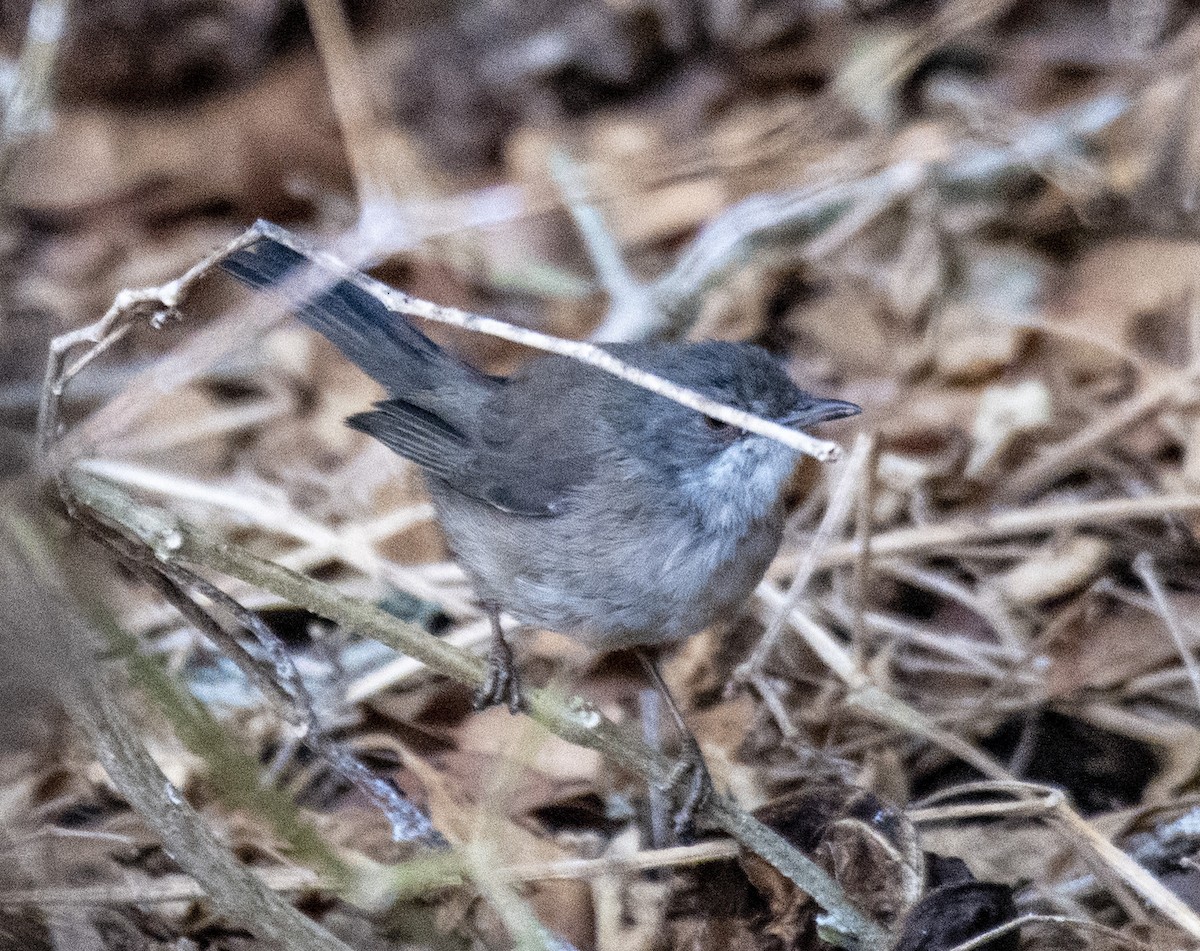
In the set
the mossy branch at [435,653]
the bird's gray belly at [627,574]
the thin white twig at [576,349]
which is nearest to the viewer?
the thin white twig at [576,349]

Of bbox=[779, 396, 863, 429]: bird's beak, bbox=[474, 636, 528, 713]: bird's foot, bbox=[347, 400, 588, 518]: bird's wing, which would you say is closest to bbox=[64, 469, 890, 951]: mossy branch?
bbox=[474, 636, 528, 713]: bird's foot

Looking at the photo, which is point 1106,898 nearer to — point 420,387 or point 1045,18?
point 420,387

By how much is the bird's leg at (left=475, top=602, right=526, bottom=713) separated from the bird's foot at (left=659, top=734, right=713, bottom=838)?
403mm

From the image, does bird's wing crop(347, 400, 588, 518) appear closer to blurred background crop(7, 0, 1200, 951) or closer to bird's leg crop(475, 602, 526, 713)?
bird's leg crop(475, 602, 526, 713)

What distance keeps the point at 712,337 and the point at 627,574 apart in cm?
178

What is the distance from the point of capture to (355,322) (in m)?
3.74

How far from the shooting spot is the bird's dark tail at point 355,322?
3.44 metres

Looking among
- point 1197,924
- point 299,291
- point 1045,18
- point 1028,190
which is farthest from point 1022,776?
point 1045,18

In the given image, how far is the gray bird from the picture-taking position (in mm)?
3178

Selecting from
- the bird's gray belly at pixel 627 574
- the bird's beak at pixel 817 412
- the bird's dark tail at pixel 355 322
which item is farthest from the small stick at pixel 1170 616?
the bird's dark tail at pixel 355 322

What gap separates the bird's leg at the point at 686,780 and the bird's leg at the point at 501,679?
400 mm

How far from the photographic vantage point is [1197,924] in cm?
253

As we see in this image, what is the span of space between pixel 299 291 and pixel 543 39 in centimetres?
315

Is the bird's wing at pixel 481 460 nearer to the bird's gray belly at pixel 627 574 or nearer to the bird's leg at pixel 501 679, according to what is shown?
the bird's gray belly at pixel 627 574
